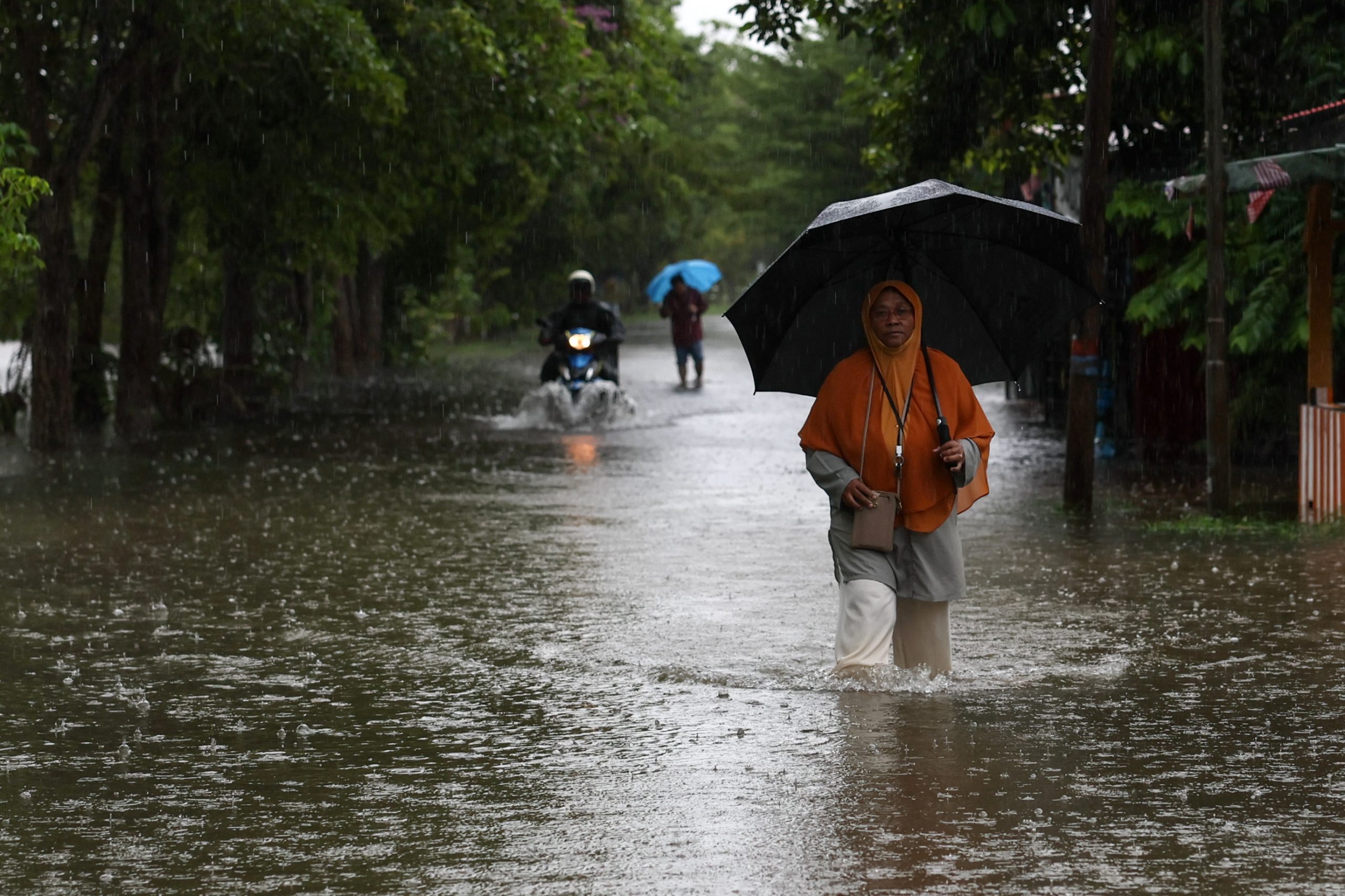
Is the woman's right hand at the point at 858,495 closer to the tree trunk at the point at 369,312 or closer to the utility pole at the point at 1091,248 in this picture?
the utility pole at the point at 1091,248

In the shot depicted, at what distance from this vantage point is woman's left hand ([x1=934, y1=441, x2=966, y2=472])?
703 cm

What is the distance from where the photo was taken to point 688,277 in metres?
32.4

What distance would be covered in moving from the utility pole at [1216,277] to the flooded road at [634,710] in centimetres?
86

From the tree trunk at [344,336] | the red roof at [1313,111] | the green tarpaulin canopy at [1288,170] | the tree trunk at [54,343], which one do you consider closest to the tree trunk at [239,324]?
the tree trunk at [54,343]

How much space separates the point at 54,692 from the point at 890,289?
3.62 meters

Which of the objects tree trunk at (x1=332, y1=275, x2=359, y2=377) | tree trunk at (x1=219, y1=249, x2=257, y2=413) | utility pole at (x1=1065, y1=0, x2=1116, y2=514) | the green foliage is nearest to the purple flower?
tree trunk at (x1=219, y1=249, x2=257, y2=413)

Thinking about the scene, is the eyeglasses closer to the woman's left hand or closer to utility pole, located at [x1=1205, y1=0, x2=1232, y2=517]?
the woman's left hand

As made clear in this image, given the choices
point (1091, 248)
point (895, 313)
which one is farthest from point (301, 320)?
point (895, 313)

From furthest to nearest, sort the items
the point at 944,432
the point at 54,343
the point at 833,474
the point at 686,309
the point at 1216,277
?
1. the point at 686,309
2. the point at 54,343
3. the point at 1216,277
4. the point at 833,474
5. the point at 944,432

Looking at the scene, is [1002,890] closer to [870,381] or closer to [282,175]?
[870,381]

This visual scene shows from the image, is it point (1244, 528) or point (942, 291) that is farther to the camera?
point (1244, 528)

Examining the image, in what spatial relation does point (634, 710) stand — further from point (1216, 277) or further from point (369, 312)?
point (369, 312)

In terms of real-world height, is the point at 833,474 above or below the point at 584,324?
below

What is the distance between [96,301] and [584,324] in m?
5.57
